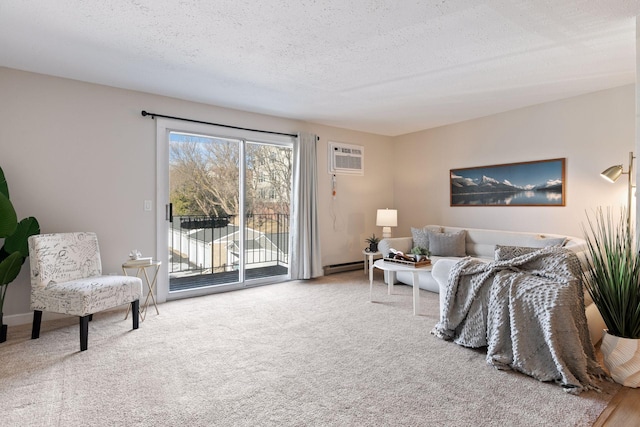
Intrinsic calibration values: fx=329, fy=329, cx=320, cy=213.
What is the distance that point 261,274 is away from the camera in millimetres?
5055

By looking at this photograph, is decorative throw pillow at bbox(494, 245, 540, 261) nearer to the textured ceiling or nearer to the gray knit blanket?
the gray knit blanket

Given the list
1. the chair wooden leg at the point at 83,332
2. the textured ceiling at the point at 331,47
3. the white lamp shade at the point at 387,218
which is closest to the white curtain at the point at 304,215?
the textured ceiling at the point at 331,47

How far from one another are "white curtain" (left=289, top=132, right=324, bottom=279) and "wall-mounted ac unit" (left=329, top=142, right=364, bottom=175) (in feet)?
1.69

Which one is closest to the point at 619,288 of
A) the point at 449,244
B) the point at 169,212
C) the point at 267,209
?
the point at 449,244

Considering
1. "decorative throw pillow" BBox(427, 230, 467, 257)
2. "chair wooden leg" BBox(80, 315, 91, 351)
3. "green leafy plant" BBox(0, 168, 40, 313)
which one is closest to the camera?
"chair wooden leg" BBox(80, 315, 91, 351)

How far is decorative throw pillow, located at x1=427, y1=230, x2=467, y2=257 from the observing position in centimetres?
464

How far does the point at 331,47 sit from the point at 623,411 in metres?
3.14

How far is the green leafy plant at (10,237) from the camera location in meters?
2.74

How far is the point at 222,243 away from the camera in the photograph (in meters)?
4.66

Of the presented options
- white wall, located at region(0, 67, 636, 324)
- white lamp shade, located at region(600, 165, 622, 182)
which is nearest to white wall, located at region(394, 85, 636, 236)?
white wall, located at region(0, 67, 636, 324)

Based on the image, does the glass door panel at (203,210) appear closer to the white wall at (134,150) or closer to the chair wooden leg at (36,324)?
the white wall at (134,150)

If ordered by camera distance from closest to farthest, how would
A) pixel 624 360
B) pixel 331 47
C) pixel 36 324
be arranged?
pixel 624 360 → pixel 331 47 → pixel 36 324

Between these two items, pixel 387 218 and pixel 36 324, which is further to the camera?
pixel 387 218

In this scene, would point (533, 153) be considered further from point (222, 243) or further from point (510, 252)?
point (222, 243)
